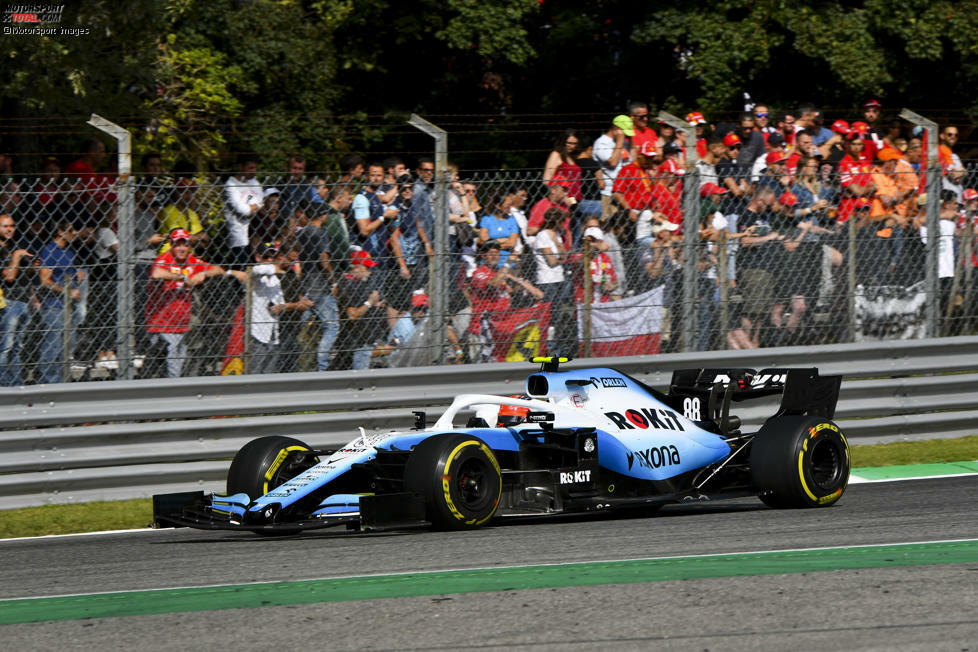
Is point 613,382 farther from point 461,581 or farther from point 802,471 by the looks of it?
point 461,581

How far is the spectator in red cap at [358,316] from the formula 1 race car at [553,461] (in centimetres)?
162

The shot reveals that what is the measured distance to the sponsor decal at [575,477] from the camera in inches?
291

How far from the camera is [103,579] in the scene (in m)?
5.97

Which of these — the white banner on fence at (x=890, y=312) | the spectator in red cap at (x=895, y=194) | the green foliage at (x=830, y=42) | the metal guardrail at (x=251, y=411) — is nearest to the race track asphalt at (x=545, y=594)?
the metal guardrail at (x=251, y=411)

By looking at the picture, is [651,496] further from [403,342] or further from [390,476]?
[403,342]

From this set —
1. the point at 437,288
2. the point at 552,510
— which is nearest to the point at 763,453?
the point at 552,510

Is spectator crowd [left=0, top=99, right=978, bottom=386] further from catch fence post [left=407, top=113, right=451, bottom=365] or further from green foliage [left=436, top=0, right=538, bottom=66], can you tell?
green foliage [left=436, top=0, right=538, bottom=66]

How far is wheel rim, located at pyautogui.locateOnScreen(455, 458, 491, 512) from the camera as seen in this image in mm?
6930

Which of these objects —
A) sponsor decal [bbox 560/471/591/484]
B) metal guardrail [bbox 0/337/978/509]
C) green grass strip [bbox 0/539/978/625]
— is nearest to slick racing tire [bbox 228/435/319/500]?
sponsor decal [bbox 560/471/591/484]

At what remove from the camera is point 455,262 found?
9742 mm

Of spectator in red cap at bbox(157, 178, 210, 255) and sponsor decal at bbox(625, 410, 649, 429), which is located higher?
spectator in red cap at bbox(157, 178, 210, 255)

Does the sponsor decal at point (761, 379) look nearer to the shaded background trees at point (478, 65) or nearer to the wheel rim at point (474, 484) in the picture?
the wheel rim at point (474, 484)

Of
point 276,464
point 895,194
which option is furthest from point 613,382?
point 895,194

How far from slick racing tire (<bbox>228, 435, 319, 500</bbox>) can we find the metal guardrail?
154 centimetres
